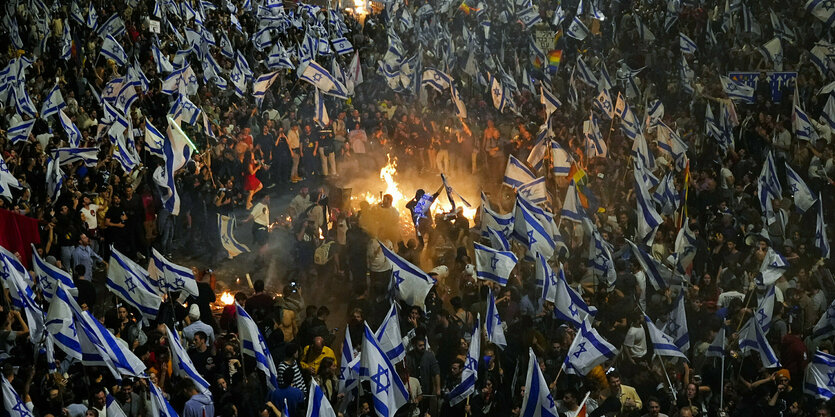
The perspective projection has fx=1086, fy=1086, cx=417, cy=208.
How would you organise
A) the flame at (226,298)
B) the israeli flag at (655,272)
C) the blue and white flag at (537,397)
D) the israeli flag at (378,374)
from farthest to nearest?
the flame at (226,298) → the israeli flag at (655,272) → the israeli flag at (378,374) → the blue and white flag at (537,397)

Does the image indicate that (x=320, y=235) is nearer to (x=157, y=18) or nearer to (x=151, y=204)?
(x=151, y=204)

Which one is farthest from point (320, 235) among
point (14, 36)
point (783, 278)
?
point (14, 36)

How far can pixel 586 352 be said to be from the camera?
520 inches

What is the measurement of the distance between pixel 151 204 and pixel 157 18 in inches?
584

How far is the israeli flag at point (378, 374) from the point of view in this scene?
1198 centimetres

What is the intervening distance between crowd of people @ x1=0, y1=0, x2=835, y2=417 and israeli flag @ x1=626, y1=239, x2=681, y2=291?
0.06 m

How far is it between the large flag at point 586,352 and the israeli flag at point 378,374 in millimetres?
2385

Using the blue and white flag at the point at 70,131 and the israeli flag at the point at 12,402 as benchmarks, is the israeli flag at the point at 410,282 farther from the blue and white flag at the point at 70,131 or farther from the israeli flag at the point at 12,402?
the blue and white flag at the point at 70,131

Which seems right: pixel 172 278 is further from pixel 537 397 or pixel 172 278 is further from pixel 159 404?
pixel 537 397

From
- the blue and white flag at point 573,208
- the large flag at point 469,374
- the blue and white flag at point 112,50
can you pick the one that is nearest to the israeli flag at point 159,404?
the large flag at point 469,374

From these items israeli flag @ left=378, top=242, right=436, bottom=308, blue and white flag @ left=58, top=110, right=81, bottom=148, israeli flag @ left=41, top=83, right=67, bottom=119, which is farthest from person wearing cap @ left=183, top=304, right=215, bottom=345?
israeli flag @ left=41, top=83, right=67, bottom=119

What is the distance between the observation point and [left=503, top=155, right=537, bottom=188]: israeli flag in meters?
19.1

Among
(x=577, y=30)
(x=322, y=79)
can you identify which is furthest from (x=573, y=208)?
(x=577, y=30)

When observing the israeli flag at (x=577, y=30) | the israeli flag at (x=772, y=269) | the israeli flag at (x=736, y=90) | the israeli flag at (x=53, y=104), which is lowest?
the israeli flag at (x=577, y=30)
